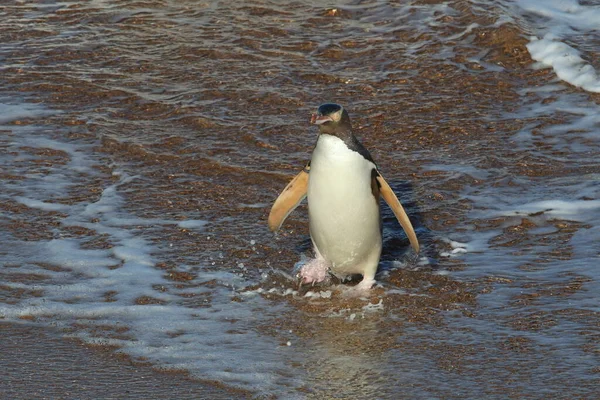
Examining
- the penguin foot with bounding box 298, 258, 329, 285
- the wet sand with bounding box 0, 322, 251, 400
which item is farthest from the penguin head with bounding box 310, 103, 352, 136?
the wet sand with bounding box 0, 322, 251, 400

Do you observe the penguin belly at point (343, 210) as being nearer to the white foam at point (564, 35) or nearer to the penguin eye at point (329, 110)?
the penguin eye at point (329, 110)

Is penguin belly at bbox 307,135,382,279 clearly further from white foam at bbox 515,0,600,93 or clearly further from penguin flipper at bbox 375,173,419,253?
white foam at bbox 515,0,600,93

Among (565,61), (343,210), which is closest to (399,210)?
(343,210)

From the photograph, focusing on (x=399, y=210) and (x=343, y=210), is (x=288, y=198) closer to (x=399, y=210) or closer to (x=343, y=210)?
(x=343, y=210)

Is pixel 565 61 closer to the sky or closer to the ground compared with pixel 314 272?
closer to the ground

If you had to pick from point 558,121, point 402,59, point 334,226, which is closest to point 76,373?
point 334,226

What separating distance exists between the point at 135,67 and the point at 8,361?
5233 mm

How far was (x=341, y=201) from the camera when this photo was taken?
545cm

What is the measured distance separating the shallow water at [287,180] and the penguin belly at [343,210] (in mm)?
206

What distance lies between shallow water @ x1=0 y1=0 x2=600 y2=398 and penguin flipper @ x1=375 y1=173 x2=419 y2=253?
240mm

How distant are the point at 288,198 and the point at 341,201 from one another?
1.58ft

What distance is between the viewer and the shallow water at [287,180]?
4.88m

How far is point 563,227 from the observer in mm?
6266

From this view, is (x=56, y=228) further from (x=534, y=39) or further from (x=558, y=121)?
(x=534, y=39)
